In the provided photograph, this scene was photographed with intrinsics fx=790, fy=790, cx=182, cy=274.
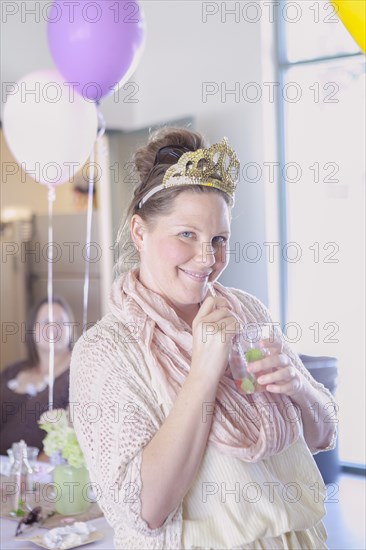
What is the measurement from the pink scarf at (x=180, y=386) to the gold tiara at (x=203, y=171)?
20 centimetres

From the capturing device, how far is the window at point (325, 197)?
4668 mm

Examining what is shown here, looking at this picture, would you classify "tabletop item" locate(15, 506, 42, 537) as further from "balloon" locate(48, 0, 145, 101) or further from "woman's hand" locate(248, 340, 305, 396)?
"balloon" locate(48, 0, 145, 101)

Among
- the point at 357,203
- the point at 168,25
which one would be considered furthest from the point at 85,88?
the point at 168,25

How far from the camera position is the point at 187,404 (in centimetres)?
129

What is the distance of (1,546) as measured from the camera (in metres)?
1.99

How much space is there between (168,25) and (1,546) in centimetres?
409

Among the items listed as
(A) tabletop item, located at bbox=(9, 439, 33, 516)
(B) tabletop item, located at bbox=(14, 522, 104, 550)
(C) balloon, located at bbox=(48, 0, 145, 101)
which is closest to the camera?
(B) tabletop item, located at bbox=(14, 522, 104, 550)

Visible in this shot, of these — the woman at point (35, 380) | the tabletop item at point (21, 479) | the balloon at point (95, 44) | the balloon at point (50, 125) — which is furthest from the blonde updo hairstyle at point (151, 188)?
the woman at point (35, 380)

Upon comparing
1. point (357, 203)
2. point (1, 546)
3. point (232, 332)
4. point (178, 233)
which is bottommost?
point (1, 546)

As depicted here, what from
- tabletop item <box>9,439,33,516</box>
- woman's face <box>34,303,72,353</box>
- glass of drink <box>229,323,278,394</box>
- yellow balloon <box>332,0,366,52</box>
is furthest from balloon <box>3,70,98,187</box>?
glass of drink <box>229,323,278,394</box>

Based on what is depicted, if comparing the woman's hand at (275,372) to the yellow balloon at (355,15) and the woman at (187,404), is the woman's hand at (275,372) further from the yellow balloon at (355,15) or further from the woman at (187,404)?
the yellow balloon at (355,15)

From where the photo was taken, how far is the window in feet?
15.3

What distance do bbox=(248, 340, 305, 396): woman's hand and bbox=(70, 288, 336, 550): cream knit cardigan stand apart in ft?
0.61

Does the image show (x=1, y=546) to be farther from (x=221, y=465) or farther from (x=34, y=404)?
(x=34, y=404)
